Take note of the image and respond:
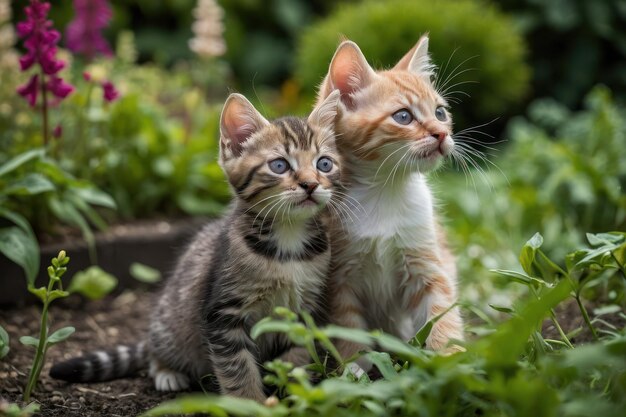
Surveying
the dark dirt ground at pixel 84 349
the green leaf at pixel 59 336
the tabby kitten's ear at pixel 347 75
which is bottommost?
the dark dirt ground at pixel 84 349

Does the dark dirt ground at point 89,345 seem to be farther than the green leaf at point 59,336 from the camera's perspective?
Yes

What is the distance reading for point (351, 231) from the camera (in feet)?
11.3

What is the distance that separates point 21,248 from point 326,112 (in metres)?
1.89

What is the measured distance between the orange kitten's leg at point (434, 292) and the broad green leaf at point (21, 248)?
2009mm

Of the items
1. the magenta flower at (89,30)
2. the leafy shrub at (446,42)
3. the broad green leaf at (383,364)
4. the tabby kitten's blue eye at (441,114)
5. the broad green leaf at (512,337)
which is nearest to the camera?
the broad green leaf at (512,337)

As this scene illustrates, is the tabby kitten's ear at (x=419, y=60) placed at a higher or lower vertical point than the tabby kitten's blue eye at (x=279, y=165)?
higher

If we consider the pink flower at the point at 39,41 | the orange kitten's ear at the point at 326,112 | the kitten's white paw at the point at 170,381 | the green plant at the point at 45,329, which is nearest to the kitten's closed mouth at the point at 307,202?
the orange kitten's ear at the point at 326,112

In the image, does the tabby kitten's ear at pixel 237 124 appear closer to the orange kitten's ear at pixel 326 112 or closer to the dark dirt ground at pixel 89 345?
the orange kitten's ear at pixel 326 112

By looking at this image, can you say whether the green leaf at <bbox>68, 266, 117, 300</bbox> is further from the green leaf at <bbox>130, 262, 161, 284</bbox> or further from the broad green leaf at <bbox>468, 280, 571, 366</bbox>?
the broad green leaf at <bbox>468, 280, 571, 366</bbox>

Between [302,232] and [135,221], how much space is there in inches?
102

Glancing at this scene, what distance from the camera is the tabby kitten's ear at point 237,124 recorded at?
3.23 m

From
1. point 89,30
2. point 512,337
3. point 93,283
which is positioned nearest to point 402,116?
point 512,337

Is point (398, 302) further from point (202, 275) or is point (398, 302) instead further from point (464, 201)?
point (464, 201)

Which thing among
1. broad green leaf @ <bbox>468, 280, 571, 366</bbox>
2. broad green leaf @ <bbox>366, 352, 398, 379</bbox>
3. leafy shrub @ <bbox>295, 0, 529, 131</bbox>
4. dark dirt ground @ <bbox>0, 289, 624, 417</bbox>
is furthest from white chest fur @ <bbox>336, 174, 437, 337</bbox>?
leafy shrub @ <bbox>295, 0, 529, 131</bbox>
